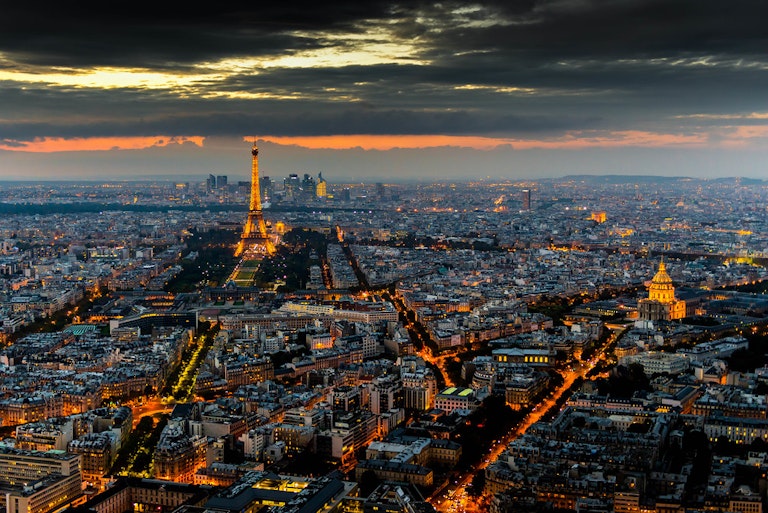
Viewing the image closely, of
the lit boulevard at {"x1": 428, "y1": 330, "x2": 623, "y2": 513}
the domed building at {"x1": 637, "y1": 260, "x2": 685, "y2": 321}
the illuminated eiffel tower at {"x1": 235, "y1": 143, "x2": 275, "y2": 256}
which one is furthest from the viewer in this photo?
the illuminated eiffel tower at {"x1": 235, "y1": 143, "x2": 275, "y2": 256}

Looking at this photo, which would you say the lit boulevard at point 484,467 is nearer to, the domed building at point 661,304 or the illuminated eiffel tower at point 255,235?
the domed building at point 661,304

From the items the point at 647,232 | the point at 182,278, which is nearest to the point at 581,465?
the point at 182,278

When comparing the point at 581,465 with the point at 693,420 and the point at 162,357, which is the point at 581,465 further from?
the point at 162,357

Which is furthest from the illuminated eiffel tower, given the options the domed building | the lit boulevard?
the lit boulevard

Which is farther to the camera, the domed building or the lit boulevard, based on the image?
the domed building

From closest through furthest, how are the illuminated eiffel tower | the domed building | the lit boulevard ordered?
the lit boulevard, the domed building, the illuminated eiffel tower

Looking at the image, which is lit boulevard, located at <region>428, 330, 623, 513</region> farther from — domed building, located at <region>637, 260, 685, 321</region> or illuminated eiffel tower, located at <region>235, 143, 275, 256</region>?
illuminated eiffel tower, located at <region>235, 143, 275, 256</region>

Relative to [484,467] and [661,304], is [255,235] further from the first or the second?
[484,467]

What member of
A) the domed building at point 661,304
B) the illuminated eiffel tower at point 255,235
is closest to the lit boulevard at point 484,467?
the domed building at point 661,304
